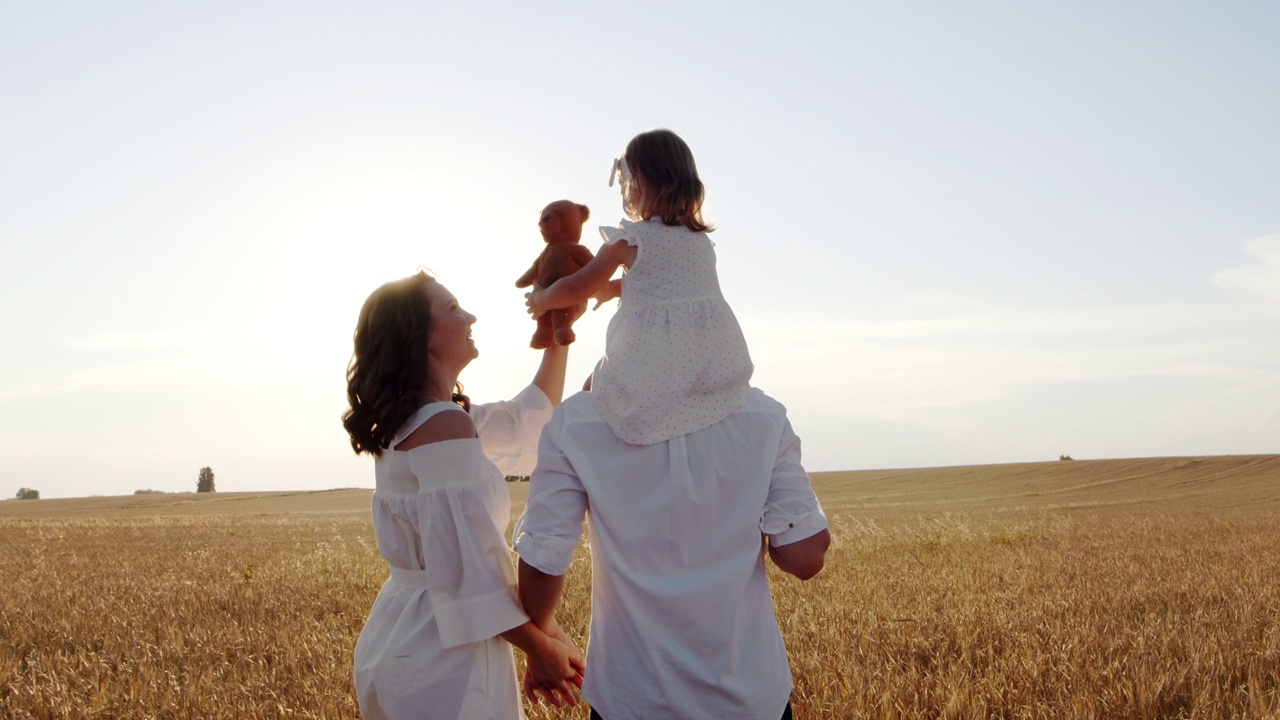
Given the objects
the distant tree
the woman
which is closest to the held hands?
the woman

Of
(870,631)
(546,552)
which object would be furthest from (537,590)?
(870,631)

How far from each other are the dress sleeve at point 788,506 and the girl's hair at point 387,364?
98cm

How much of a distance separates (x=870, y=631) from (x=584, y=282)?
347cm

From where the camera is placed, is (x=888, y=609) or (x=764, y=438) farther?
(x=888, y=609)

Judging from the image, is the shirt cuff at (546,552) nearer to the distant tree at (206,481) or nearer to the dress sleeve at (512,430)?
the dress sleeve at (512,430)

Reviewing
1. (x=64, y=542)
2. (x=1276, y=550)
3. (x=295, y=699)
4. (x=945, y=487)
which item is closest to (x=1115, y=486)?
(x=945, y=487)

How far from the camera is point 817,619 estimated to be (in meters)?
5.86

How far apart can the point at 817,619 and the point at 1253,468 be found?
1972 inches

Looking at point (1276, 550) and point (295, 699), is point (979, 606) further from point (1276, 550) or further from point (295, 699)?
point (1276, 550)

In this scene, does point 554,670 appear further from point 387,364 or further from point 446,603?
point 387,364

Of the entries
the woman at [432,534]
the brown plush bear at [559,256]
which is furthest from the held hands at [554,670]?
the brown plush bear at [559,256]

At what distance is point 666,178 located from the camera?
272 cm

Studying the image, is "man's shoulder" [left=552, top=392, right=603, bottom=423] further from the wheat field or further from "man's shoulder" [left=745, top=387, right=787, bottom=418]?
the wheat field

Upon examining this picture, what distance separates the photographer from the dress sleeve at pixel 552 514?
8.02 ft
